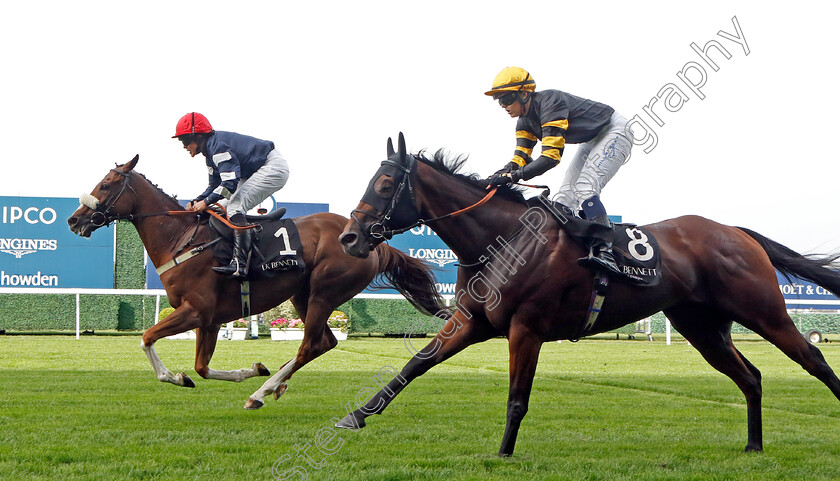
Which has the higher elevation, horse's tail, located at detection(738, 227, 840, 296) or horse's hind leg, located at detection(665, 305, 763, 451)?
horse's tail, located at detection(738, 227, 840, 296)

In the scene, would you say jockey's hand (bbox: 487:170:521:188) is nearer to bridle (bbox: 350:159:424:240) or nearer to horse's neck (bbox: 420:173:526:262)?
horse's neck (bbox: 420:173:526:262)

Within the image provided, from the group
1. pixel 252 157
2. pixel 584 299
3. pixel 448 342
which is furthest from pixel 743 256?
pixel 252 157

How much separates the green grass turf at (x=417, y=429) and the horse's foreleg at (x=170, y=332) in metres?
0.26

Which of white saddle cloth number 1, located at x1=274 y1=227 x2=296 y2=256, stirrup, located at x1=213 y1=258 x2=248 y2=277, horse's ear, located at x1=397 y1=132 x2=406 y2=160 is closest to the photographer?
horse's ear, located at x1=397 y1=132 x2=406 y2=160

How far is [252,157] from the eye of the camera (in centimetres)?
725

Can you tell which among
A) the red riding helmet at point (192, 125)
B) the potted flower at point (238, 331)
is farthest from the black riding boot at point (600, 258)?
the potted flower at point (238, 331)

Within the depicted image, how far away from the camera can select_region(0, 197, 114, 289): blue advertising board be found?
20.1m

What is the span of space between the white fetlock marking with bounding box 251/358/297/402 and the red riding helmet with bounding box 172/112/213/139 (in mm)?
2015

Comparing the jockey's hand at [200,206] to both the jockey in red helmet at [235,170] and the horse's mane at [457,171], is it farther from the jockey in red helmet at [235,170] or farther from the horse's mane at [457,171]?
the horse's mane at [457,171]

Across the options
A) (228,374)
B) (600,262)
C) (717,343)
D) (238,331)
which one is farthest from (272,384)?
(238,331)

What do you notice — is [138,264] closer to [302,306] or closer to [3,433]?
[302,306]

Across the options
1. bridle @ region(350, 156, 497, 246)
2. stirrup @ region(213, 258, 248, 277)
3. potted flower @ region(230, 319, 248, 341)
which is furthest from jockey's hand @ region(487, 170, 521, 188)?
potted flower @ region(230, 319, 248, 341)

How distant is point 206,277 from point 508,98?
116 inches

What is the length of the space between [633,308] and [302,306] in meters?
3.41
